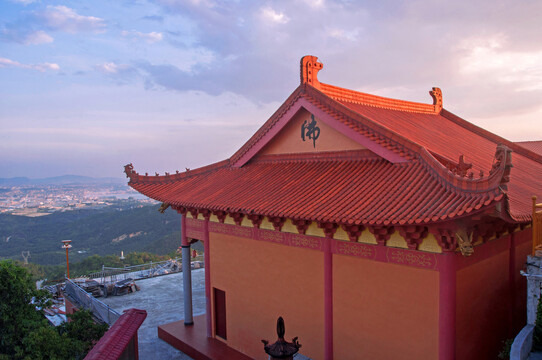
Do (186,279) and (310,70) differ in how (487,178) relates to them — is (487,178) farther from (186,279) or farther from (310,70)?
(186,279)

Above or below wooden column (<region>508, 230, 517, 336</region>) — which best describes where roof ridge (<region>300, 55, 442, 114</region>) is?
above

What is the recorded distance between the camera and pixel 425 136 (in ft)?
35.3

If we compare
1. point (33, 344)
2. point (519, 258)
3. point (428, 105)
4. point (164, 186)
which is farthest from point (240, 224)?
point (428, 105)

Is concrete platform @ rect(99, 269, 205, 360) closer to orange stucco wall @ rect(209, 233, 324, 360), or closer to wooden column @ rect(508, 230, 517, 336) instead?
orange stucco wall @ rect(209, 233, 324, 360)

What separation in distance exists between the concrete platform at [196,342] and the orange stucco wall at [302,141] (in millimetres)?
5769

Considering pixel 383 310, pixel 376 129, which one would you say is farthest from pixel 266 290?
pixel 376 129

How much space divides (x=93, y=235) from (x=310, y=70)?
86729 millimetres

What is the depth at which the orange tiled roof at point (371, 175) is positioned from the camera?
629cm

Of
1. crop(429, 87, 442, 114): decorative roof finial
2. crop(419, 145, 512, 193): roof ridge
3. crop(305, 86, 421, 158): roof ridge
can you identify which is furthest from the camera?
crop(429, 87, 442, 114): decorative roof finial

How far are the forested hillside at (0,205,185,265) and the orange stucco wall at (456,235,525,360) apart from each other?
56.8 metres

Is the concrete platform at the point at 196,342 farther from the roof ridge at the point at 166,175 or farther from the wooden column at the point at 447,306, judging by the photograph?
the wooden column at the point at 447,306

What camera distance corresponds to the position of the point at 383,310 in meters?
7.86

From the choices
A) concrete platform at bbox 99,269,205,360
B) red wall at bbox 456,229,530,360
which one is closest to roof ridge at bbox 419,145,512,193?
red wall at bbox 456,229,530,360

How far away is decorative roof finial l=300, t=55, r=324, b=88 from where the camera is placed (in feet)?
34.5
